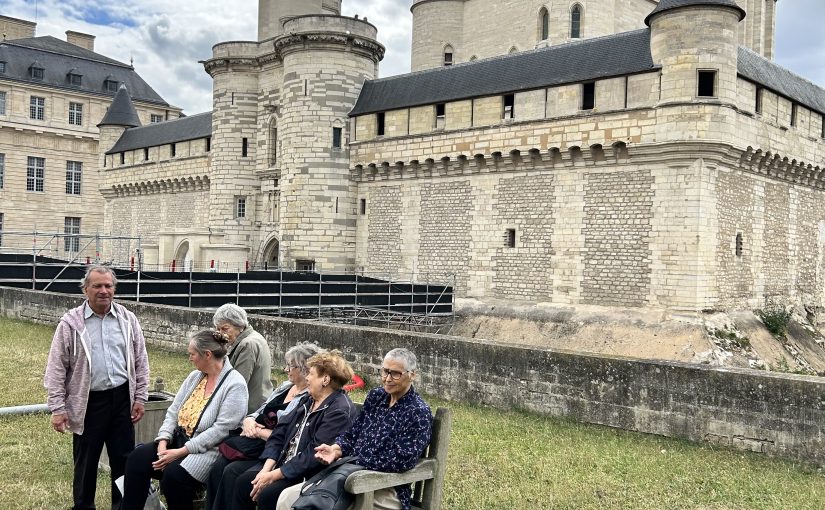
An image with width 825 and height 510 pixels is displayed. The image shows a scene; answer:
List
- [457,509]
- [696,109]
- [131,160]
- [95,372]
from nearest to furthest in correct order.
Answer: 1. [95,372]
2. [457,509]
3. [696,109]
4. [131,160]

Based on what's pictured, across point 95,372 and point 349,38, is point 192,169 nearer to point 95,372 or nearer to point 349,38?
point 349,38

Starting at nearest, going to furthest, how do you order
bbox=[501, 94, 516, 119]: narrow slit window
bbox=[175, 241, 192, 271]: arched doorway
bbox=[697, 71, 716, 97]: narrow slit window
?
bbox=[697, 71, 716, 97]: narrow slit window
bbox=[501, 94, 516, 119]: narrow slit window
bbox=[175, 241, 192, 271]: arched doorway

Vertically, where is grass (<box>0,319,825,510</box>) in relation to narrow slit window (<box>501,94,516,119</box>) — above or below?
below

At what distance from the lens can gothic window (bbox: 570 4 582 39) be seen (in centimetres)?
2395

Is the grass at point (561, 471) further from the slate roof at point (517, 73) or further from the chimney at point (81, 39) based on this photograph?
the chimney at point (81, 39)

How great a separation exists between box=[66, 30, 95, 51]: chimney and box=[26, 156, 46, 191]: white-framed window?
8.81 metres

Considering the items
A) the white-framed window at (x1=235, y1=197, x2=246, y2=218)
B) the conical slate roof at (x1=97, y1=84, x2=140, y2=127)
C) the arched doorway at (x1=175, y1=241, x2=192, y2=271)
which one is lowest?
the arched doorway at (x1=175, y1=241, x2=192, y2=271)

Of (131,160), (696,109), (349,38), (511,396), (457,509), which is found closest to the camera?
(457,509)

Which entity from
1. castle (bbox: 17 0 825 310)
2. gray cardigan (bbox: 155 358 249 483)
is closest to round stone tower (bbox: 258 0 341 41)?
castle (bbox: 17 0 825 310)

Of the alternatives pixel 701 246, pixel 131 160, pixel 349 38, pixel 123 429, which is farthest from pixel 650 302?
pixel 131 160

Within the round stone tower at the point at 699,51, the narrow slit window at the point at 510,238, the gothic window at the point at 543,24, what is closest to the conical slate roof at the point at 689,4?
the round stone tower at the point at 699,51

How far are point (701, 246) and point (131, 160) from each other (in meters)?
25.2

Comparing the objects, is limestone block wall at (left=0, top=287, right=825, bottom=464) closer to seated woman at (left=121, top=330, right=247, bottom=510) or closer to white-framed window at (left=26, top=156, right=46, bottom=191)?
seated woman at (left=121, top=330, right=247, bottom=510)

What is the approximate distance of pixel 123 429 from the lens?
177 inches
